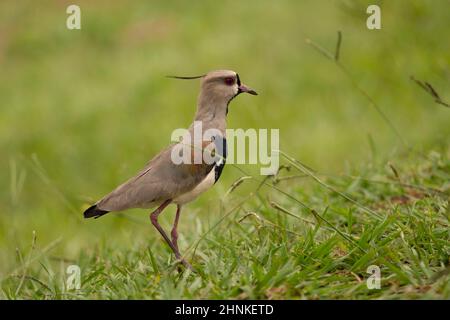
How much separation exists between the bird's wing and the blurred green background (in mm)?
2649

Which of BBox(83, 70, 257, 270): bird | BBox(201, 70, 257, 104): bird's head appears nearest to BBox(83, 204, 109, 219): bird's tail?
BBox(83, 70, 257, 270): bird

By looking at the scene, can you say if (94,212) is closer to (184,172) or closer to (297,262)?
(184,172)

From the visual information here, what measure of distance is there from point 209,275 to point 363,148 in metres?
4.43

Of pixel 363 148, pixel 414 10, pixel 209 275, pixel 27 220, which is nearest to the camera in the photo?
pixel 209 275

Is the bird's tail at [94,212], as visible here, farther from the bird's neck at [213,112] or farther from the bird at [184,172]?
the bird's neck at [213,112]

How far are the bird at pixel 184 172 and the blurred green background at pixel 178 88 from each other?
258cm

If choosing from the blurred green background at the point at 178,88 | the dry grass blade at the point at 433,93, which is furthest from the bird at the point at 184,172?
the blurred green background at the point at 178,88

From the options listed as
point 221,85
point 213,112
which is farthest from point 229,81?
point 213,112

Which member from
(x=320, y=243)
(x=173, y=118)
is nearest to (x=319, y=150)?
(x=173, y=118)

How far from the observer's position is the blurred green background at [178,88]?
8523 millimetres

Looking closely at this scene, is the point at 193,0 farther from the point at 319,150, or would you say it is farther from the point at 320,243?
the point at 320,243

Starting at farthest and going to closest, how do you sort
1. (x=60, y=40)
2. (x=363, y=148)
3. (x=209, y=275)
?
(x=60, y=40)
(x=363, y=148)
(x=209, y=275)

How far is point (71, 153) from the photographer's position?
31.4 feet

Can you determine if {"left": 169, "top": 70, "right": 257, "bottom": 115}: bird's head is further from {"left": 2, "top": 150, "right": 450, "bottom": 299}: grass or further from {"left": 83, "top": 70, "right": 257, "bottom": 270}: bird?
{"left": 2, "top": 150, "right": 450, "bottom": 299}: grass
